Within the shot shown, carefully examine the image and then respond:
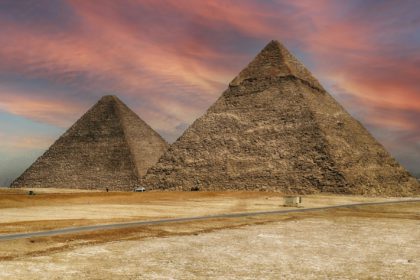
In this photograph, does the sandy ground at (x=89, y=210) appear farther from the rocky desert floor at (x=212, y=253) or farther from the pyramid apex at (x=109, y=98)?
the pyramid apex at (x=109, y=98)

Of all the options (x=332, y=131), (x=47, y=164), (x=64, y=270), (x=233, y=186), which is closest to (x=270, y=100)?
(x=332, y=131)

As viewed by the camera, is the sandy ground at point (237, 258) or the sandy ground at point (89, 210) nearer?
the sandy ground at point (237, 258)

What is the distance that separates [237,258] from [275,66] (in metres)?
87.4

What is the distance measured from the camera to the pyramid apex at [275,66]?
321 feet

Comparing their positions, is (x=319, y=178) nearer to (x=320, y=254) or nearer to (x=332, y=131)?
(x=332, y=131)

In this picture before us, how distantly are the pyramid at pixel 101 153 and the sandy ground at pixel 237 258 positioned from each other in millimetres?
94570

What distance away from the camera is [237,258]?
14539 mm

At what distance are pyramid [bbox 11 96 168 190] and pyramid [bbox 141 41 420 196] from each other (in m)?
23.9

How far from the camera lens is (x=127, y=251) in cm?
1545

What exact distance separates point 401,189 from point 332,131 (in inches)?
597

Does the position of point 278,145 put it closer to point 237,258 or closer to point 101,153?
point 101,153

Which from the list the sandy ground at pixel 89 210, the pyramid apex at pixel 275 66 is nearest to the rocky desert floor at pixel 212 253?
the sandy ground at pixel 89 210

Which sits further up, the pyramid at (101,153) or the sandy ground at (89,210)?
the pyramid at (101,153)

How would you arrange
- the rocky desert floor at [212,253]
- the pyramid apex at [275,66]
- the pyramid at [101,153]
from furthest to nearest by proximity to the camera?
the pyramid at [101,153] → the pyramid apex at [275,66] → the rocky desert floor at [212,253]
